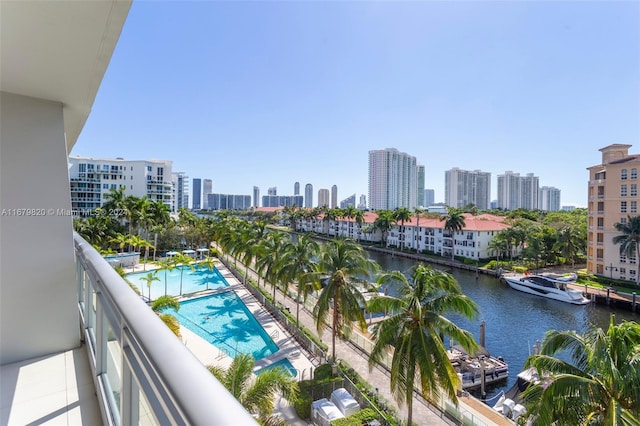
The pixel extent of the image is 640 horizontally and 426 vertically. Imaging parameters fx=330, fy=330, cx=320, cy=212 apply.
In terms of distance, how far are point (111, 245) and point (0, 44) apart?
109 feet

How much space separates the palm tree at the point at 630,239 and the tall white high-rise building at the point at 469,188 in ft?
262

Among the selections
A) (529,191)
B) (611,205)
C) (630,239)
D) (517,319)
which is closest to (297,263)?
(517,319)

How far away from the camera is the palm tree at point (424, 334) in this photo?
7.00m

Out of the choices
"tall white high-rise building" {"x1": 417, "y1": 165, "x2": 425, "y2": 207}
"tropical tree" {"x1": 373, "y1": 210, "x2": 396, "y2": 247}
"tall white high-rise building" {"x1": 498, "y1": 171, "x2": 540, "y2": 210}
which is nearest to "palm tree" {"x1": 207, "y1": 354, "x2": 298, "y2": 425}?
"tropical tree" {"x1": 373, "y1": 210, "x2": 396, "y2": 247}

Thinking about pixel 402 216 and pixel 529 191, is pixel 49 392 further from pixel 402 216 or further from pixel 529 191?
pixel 529 191

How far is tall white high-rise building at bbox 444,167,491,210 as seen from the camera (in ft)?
335

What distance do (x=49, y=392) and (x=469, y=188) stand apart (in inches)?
4431

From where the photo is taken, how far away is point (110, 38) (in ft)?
6.13

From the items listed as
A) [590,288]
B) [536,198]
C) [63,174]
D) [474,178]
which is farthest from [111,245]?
[536,198]

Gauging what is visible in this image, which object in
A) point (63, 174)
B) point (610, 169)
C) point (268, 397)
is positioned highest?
point (610, 169)

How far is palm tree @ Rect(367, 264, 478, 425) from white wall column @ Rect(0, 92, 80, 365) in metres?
6.16

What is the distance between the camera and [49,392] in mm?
2348

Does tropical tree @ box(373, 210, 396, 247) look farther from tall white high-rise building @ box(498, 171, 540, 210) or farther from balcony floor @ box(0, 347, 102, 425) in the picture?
tall white high-rise building @ box(498, 171, 540, 210)

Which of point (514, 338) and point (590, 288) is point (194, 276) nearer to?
point (514, 338)
